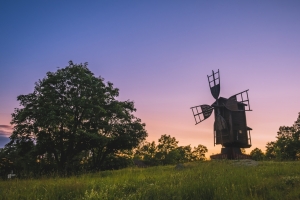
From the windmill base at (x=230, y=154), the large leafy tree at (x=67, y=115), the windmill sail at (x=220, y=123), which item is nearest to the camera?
the large leafy tree at (x=67, y=115)

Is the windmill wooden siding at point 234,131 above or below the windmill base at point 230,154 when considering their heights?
above

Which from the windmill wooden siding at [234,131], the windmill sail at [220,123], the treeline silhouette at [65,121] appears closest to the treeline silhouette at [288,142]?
the windmill wooden siding at [234,131]

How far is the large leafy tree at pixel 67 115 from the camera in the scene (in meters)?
23.8

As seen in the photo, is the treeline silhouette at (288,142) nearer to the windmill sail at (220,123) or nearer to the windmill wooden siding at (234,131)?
the windmill wooden siding at (234,131)

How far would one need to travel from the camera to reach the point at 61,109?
23922 mm

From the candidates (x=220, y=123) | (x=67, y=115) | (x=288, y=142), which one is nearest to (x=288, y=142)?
(x=288, y=142)

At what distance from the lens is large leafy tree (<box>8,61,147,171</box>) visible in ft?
78.1

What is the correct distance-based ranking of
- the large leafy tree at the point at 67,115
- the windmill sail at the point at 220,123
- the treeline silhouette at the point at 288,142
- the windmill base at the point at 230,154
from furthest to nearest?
the treeline silhouette at the point at 288,142
the windmill sail at the point at 220,123
the windmill base at the point at 230,154
the large leafy tree at the point at 67,115

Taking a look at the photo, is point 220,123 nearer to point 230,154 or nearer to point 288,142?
point 230,154

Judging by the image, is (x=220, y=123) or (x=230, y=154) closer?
(x=230, y=154)

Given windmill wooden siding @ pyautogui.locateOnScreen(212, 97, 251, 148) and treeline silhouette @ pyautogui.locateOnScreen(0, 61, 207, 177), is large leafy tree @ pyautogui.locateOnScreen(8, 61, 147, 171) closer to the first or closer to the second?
treeline silhouette @ pyautogui.locateOnScreen(0, 61, 207, 177)

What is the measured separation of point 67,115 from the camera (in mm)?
23859

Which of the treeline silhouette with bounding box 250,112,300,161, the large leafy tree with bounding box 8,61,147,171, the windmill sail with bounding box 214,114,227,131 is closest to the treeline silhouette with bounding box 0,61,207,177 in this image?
the large leafy tree with bounding box 8,61,147,171

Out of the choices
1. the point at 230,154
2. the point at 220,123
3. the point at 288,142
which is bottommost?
the point at 230,154
